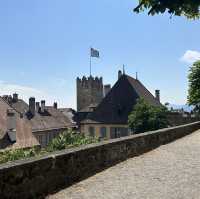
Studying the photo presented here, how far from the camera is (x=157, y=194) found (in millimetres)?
7500

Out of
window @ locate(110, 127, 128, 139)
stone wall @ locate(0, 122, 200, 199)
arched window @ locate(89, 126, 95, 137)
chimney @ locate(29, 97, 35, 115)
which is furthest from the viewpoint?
chimney @ locate(29, 97, 35, 115)

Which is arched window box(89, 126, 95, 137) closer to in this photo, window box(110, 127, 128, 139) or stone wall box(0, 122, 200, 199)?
window box(110, 127, 128, 139)

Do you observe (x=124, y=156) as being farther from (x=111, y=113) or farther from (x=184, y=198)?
(x=111, y=113)

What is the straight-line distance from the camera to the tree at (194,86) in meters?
40.8

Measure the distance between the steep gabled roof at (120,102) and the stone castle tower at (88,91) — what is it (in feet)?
119

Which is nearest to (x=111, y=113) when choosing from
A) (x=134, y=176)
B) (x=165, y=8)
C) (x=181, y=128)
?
(x=181, y=128)

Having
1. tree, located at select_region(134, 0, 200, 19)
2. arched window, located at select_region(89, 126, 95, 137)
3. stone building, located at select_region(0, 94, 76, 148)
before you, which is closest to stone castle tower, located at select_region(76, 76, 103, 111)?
stone building, located at select_region(0, 94, 76, 148)

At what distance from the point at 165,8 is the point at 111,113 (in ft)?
148

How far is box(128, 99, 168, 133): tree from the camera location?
36656 mm

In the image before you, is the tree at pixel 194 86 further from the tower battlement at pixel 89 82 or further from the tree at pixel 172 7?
the tower battlement at pixel 89 82

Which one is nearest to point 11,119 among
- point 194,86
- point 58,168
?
point 194,86

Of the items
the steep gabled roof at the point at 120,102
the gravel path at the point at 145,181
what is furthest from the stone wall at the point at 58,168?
the steep gabled roof at the point at 120,102

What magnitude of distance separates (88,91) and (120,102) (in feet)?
129

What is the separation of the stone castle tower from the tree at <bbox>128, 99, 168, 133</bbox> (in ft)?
165
